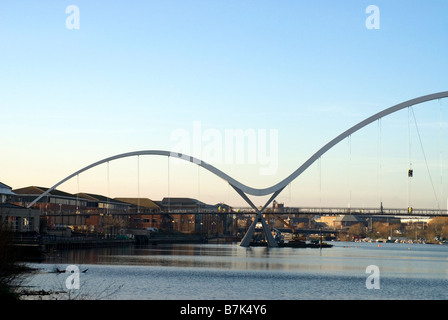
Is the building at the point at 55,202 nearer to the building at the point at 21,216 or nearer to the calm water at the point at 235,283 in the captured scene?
the building at the point at 21,216

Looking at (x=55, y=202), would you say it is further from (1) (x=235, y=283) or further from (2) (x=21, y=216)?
(1) (x=235, y=283)

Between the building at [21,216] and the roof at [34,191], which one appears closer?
the building at [21,216]

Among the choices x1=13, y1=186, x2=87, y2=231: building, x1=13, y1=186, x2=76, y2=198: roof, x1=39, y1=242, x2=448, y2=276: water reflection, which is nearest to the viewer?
x1=39, y1=242, x2=448, y2=276: water reflection

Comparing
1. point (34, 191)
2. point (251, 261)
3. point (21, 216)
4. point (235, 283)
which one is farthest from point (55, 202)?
point (235, 283)

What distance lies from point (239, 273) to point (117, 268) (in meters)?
11.0

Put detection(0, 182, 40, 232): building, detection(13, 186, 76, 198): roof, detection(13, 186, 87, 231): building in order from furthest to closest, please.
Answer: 1. detection(13, 186, 76, 198): roof
2. detection(13, 186, 87, 231): building
3. detection(0, 182, 40, 232): building

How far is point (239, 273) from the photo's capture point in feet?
208

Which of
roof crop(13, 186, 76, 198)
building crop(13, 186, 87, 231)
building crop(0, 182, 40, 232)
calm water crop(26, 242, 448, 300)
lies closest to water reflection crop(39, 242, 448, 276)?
calm water crop(26, 242, 448, 300)

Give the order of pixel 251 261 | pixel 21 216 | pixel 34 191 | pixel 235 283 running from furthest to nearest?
pixel 34 191
pixel 21 216
pixel 251 261
pixel 235 283

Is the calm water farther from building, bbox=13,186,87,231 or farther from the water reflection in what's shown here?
building, bbox=13,186,87,231

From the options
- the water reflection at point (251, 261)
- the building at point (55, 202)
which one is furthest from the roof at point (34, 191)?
the water reflection at point (251, 261)

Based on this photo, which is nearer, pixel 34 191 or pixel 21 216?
pixel 21 216
